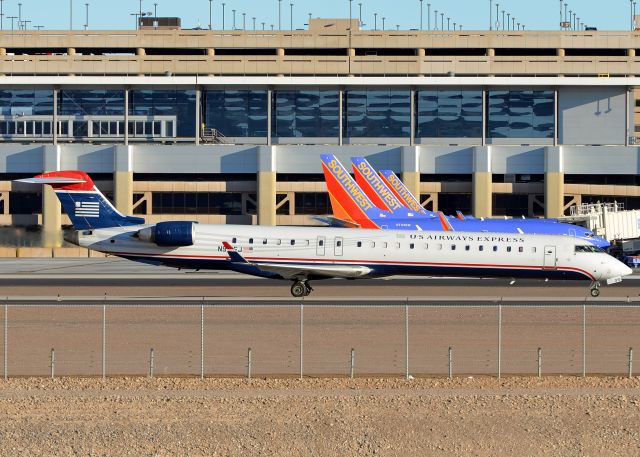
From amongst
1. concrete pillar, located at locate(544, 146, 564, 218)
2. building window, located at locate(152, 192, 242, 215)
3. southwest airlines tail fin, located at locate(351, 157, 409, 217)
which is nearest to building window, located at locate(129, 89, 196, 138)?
building window, located at locate(152, 192, 242, 215)

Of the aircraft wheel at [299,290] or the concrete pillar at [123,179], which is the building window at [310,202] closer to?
the concrete pillar at [123,179]

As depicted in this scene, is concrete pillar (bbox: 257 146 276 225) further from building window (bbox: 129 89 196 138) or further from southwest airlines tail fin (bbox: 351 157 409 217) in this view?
southwest airlines tail fin (bbox: 351 157 409 217)

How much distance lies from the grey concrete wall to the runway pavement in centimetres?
4888

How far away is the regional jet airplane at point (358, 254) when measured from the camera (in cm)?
5422

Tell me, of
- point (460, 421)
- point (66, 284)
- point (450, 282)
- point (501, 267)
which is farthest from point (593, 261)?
point (460, 421)

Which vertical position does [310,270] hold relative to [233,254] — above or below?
below

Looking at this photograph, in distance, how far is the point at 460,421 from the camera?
2725 centimetres

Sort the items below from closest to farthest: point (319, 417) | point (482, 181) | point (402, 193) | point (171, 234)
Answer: point (319, 417) < point (171, 234) < point (402, 193) < point (482, 181)

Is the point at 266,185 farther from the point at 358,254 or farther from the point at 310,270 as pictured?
the point at 310,270

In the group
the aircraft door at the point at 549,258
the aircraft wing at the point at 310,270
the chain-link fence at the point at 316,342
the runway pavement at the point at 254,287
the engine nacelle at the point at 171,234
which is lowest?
the chain-link fence at the point at 316,342

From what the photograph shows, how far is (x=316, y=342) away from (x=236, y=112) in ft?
254

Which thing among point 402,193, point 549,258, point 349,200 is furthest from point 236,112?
point 549,258

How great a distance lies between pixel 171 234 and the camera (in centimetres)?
5391

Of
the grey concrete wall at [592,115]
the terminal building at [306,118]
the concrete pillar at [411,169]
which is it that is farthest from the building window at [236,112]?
the grey concrete wall at [592,115]
